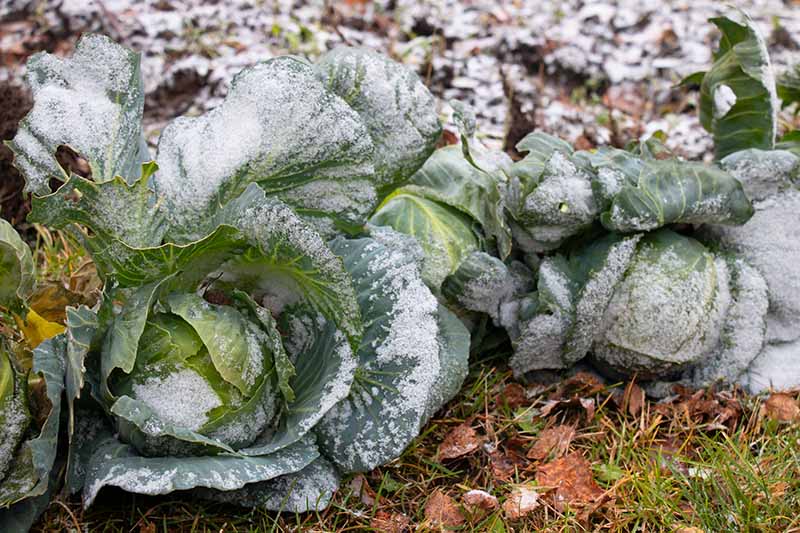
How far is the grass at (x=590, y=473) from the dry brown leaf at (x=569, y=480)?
16mm

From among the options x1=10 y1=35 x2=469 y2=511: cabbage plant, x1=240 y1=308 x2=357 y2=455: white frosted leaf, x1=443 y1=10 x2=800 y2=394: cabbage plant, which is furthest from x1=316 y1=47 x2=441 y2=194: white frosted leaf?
x1=240 y1=308 x2=357 y2=455: white frosted leaf

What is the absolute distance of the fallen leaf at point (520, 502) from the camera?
2064 millimetres

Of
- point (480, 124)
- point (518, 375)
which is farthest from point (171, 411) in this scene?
point (480, 124)

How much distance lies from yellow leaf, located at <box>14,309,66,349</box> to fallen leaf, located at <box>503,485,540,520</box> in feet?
4.02

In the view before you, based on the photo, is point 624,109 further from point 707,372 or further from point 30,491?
point 30,491

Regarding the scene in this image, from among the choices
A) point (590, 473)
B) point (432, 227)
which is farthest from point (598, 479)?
point (432, 227)

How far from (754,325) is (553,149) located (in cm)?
79

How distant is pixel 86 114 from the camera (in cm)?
199

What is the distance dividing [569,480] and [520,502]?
162 millimetres

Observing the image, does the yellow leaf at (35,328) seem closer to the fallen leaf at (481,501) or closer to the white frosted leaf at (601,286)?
the fallen leaf at (481,501)

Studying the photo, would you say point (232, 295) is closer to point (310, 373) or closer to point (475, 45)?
point (310, 373)

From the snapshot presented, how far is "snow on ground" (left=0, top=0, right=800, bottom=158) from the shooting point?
4.11 metres

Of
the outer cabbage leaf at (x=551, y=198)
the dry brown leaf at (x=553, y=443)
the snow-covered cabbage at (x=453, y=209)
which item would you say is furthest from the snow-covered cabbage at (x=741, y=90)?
the dry brown leaf at (x=553, y=443)

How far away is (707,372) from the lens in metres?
2.52
